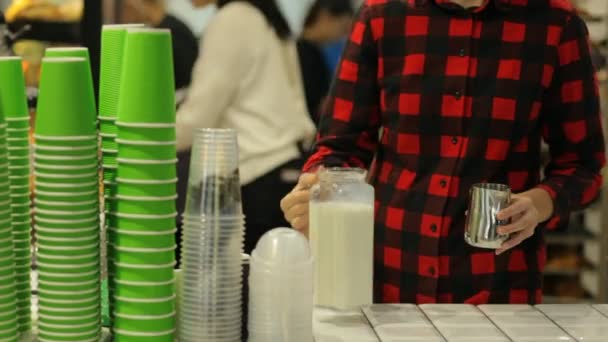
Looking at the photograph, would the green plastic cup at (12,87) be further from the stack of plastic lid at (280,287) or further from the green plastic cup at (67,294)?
the stack of plastic lid at (280,287)

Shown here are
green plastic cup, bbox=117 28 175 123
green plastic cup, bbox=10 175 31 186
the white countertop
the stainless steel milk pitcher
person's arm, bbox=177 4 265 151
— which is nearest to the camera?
green plastic cup, bbox=117 28 175 123

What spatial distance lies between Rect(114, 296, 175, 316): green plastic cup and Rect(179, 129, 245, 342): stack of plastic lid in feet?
0.12

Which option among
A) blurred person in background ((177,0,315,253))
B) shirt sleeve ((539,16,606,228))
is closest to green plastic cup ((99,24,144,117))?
shirt sleeve ((539,16,606,228))

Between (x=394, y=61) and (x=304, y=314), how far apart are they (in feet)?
2.72

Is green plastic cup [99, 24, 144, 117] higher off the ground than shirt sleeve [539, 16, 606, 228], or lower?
higher

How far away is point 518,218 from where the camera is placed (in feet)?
5.58

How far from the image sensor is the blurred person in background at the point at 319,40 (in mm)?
3879

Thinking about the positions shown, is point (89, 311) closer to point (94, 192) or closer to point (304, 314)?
point (94, 192)

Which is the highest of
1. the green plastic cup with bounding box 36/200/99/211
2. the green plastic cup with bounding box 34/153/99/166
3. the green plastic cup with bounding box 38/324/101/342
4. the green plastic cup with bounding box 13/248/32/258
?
the green plastic cup with bounding box 34/153/99/166

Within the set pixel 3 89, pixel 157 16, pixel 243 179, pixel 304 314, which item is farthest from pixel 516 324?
pixel 157 16

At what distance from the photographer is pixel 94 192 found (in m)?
1.30

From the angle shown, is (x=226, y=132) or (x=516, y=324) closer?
(x=226, y=132)

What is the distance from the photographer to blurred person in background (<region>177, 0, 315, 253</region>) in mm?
3484

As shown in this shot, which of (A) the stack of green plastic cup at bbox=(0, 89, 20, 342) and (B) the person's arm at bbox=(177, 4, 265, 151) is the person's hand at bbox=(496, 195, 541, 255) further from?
(B) the person's arm at bbox=(177, 4, 265, 151)
